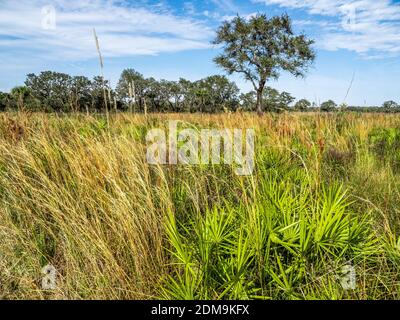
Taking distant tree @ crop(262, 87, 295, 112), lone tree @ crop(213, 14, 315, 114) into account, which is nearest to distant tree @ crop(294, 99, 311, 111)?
distant tree @ crop(262, 87, 295, 112)

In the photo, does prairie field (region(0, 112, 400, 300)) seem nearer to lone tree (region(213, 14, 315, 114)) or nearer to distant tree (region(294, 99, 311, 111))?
distant tree (region(294, 99, 311, 111))

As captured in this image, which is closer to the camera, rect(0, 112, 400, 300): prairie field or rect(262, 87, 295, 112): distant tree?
rect(0, 112, 400, 300): prairie field

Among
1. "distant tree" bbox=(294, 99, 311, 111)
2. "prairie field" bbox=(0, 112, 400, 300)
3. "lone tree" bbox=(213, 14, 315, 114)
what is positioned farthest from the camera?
"lone tree" bbox=(213, 14, 315, 114)

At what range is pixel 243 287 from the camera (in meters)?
1.59

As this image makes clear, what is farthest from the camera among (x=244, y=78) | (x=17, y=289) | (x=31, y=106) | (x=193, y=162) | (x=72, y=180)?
(x=244, y=78)

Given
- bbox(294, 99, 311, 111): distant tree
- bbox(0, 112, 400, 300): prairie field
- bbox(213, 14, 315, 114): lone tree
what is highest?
bbox(213, 14, 315, 114): lone tree

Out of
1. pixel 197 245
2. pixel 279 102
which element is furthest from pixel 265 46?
pixel 197 245

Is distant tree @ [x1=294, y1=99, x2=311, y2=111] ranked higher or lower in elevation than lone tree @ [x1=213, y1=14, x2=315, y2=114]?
lower

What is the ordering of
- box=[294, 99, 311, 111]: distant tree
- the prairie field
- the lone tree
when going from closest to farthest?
the prairie field → box=[294, 99, 311, 111]: distant tree → the lone tree

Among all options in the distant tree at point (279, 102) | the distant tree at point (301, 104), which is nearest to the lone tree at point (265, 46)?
the distant tree at point (279, 102)

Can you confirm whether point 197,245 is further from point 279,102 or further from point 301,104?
point 279,102

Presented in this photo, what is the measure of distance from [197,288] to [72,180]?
5.89ft
